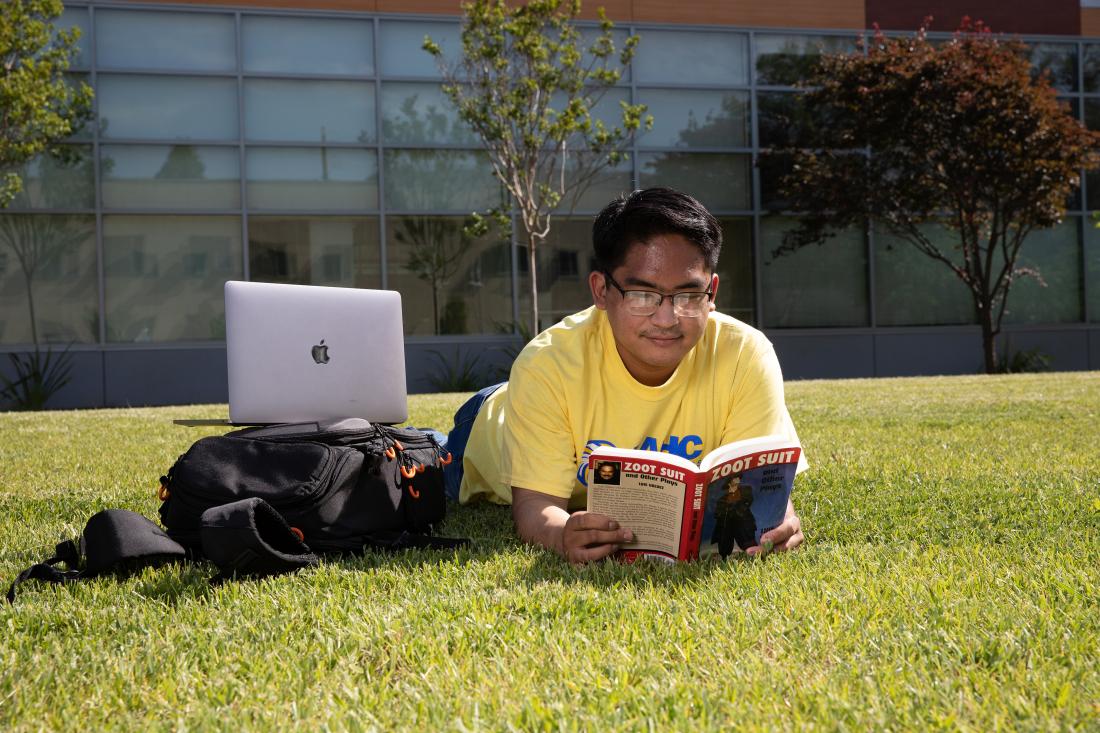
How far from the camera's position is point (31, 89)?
11.6m

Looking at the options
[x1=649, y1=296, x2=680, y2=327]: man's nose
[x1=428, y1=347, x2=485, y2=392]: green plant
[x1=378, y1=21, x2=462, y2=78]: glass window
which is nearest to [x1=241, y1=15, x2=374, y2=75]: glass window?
[x1=378, y1=21, x2=462, y2=78]: glass window

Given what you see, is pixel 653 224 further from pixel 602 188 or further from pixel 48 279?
pixel 48 279

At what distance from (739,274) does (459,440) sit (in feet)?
38.3

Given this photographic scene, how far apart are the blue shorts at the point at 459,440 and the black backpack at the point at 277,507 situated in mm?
535

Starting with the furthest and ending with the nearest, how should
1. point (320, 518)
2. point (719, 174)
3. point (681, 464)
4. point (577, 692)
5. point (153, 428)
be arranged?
point (719, 174)
point (153, 428)
point (320, 518)
point (681, 464)
point (577, 692)

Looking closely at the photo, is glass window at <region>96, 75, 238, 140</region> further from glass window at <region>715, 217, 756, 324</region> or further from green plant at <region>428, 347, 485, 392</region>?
glass window at <region>715, 217, 756, 324</region>

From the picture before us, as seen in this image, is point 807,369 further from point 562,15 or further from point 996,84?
point 562,15

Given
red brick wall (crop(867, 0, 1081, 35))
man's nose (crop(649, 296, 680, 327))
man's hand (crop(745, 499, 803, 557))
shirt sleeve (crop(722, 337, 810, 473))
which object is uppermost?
red brick wall (crop(867, 0, 1081, 35))

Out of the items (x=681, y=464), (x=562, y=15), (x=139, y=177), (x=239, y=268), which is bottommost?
(x=681, y=464)

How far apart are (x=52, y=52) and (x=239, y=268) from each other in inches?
139

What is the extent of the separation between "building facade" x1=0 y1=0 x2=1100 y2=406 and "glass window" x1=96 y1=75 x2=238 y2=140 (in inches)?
1.2

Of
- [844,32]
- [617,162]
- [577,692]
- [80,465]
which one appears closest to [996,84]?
[844,32]

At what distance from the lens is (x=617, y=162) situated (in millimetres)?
13836

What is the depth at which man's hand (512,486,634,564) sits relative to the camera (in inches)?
105
